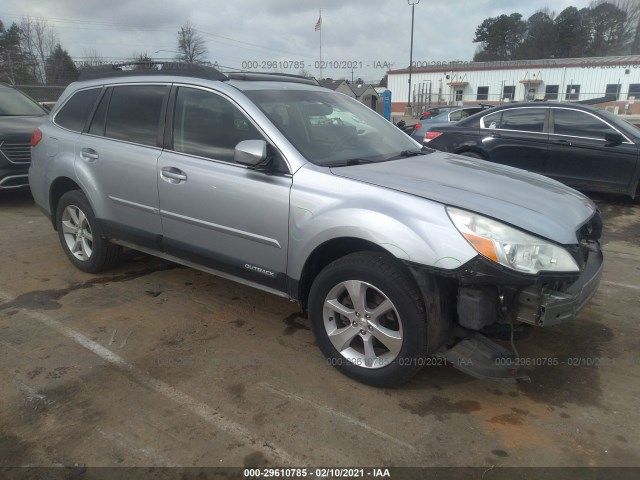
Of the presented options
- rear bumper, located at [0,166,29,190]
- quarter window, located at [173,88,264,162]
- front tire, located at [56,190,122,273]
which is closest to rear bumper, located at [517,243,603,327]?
quarter window, located at [173,88,264,162]

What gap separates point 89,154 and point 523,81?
52538 millimetres

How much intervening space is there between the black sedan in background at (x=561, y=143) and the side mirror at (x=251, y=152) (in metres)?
5.68

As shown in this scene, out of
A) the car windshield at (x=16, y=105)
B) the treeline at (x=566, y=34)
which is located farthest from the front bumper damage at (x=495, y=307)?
the treeline at (x=566, y=34)

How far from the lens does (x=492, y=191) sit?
113 inches

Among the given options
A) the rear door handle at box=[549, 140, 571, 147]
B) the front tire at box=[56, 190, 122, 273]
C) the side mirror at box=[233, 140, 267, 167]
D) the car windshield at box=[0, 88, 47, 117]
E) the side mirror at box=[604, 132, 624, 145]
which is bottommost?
the front tire at box=[56, 190, 122, 273]

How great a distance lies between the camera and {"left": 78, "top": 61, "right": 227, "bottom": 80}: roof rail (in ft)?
11.8

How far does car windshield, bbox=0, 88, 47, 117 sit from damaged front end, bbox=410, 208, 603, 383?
7.84 meters

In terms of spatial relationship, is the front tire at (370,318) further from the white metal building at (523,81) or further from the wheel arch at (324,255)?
the white metal building at (523,81)

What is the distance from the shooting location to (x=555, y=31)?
74938 millimetres

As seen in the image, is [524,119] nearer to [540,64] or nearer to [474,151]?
[474,151]

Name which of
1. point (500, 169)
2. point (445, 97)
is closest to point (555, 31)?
point (445, 97)

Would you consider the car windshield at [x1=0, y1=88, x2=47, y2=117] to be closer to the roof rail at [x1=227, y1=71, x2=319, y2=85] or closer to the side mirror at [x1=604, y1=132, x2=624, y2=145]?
the roof rail at [x1=227, y1=71, x2=319, y2=85]

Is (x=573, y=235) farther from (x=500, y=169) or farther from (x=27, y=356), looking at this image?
(x=27, y=356)

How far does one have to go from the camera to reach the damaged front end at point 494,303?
2.37 metres
